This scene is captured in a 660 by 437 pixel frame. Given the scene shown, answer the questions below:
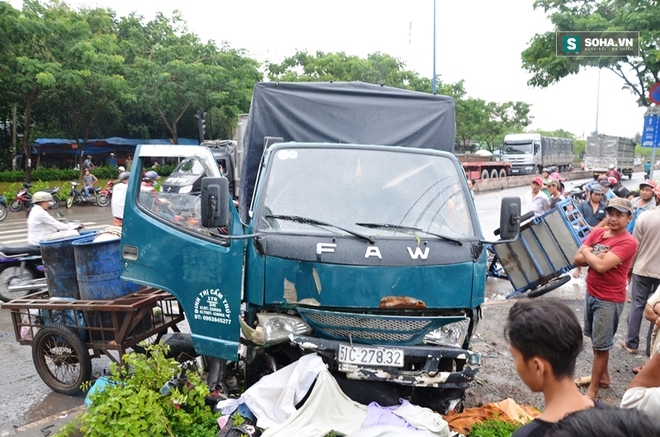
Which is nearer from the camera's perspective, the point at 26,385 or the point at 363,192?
the point at 363,192

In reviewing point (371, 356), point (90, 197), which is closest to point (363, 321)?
point (371, 356)

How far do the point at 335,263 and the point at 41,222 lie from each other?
18.7ft

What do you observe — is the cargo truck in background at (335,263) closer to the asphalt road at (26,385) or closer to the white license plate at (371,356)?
the white license plate at (371,356)

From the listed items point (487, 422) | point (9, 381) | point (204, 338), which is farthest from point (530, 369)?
point (9, 381)

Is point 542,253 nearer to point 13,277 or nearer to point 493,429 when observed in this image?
point 493,429

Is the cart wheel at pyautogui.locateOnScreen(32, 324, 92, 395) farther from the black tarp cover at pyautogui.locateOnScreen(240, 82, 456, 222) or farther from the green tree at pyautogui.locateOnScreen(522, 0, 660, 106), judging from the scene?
the green tree at pyautogui.locateOnScreen(522, 0, 660, 106)

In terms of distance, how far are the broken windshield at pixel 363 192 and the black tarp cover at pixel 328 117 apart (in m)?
1.17

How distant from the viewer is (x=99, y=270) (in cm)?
451

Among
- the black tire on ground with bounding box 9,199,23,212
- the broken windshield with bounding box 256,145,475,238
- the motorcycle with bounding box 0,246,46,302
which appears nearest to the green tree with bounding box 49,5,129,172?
the black tire on ground with bounding box 9,199,23,212

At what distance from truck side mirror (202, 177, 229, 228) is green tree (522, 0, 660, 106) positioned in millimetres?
12551

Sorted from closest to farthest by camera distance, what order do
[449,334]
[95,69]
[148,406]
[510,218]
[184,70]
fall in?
[148,406]
[449,334]
[510,218]
[95,69]
[184,70]

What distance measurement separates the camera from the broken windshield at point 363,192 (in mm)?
4000

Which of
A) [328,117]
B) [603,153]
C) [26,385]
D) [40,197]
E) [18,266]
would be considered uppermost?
[328,117]

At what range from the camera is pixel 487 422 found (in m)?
3.69
